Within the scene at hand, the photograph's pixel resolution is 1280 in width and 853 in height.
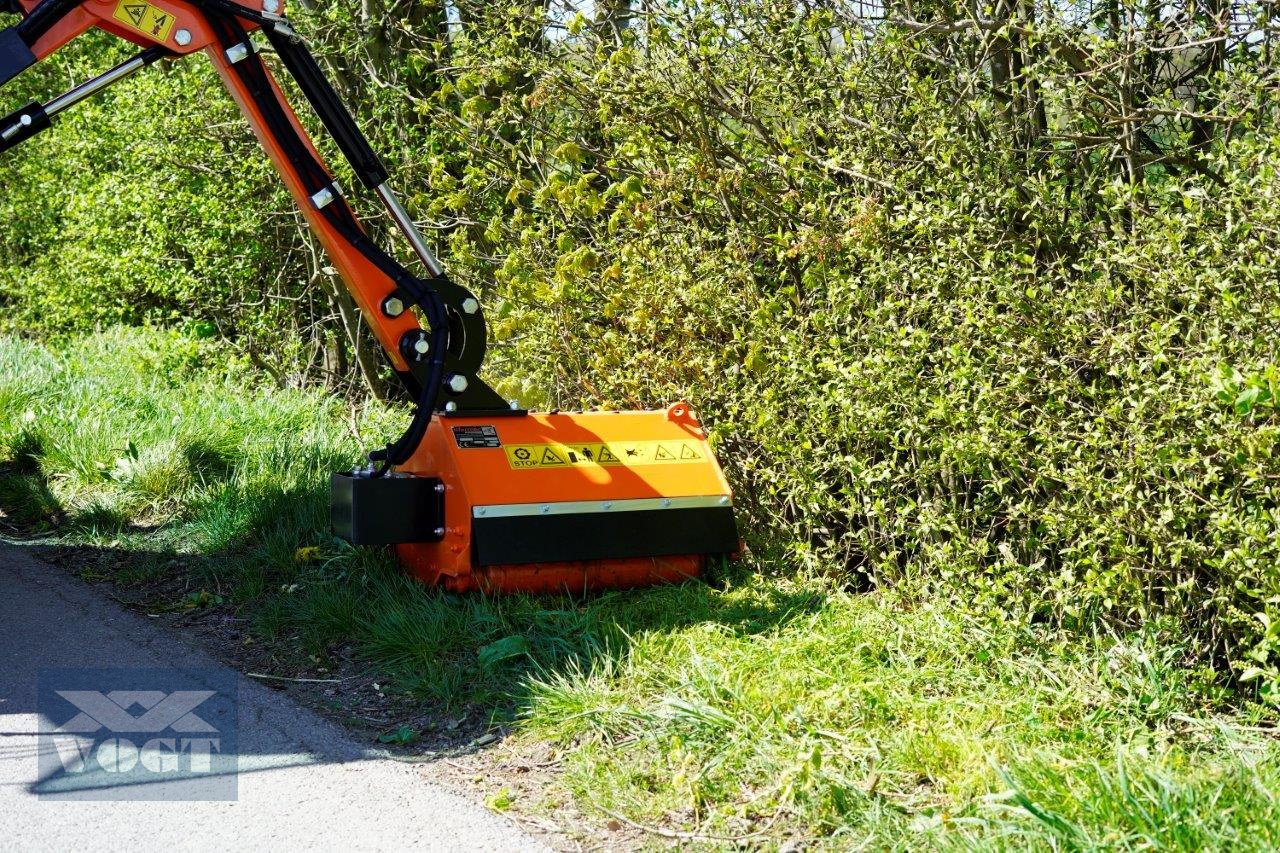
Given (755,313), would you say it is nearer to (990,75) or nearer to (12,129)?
(990,75)

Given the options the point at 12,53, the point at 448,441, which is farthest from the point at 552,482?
the point at 12,53

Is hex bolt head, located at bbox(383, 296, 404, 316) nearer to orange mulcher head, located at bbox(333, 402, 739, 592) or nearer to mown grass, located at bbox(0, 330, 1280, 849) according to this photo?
orange mulcher head, located at bbox(333, 402, 739, 592)

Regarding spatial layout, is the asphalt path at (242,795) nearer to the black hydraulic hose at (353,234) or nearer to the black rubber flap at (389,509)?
the black rubber flap at (389,509)

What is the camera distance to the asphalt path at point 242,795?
3.93 meters

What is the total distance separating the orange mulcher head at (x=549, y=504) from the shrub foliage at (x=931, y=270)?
1.06 feet

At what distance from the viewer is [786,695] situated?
14.9 feet

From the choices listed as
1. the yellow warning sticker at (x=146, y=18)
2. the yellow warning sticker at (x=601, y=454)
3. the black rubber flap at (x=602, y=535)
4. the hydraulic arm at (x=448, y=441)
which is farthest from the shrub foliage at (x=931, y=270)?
the yellow warning sticker at (x=146, y=18)

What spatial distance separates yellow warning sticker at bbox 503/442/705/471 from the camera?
5.92 m

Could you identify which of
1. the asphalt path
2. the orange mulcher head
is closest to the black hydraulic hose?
the orange mulcher head

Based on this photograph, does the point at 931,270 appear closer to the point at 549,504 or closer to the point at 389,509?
the point at 549,504

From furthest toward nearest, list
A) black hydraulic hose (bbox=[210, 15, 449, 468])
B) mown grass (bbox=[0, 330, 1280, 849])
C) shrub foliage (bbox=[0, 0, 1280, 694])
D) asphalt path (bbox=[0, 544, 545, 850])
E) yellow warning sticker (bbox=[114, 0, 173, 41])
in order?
black hydraulic hose (bbox=[210, 15, 449, 468])
yellow warning sticker (bbox=[114, 0, 173, 41])
shrub foliage (bbox=[0, 0, 1280, 694])
asphalt path (bbox=[0, 544, 545, 850])
mown grass (bbox=[0, 330, 1280, 849])

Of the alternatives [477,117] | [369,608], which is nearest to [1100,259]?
[369,608]

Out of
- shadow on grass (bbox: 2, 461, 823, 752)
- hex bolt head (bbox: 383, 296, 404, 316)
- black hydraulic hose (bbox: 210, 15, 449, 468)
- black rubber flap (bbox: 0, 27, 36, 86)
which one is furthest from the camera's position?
hex bolt head (bbox: 383, 296, 404, 316)

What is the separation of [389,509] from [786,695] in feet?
6.63
